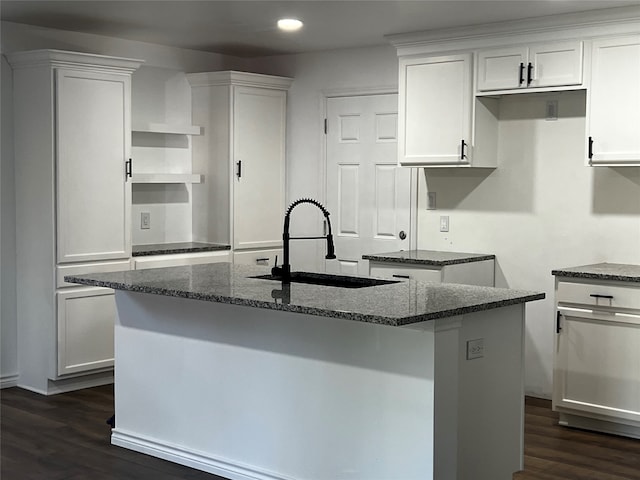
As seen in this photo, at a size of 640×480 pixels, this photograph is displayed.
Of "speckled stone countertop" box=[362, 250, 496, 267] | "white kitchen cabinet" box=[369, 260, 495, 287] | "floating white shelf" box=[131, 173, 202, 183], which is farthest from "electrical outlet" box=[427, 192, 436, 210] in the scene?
"floating white shelf" box=[131, 173, 202, 183]

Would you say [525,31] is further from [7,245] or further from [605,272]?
[7,245]

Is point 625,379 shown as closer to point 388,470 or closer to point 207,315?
point 388,470

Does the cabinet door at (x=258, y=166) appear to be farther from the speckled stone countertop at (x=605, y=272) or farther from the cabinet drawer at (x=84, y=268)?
the speckled stone countertop at (x=605, y=272)

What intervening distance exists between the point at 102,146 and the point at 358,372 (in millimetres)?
2839

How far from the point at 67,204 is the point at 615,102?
11.0 ft

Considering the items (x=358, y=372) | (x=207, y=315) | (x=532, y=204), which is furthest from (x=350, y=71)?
(x=358, y=372)

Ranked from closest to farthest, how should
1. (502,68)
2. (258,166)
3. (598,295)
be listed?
(598,295)
(502,68)
(258,166)

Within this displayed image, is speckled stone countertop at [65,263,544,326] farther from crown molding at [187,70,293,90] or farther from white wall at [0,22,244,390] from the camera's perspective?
crown molding at [187,70,293,90]

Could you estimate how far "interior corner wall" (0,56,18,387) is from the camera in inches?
212

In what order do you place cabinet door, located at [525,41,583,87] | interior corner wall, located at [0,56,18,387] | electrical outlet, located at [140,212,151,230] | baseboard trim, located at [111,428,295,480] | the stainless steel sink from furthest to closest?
Answer: electrical outlet, located at [140,212,151,230]
interior corner wall, located at [0,56,18,387]
cabinet door, located at [525,41,583,87]
the stainless steel sink
baseboard trim, located at [111,428,295,480]

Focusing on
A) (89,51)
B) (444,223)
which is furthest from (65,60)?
(444,223)

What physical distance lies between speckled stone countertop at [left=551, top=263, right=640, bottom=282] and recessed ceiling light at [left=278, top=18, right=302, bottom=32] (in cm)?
220

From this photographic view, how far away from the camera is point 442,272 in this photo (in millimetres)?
5230

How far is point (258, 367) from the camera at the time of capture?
12.3 ft
